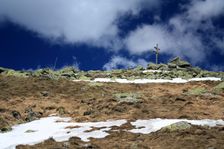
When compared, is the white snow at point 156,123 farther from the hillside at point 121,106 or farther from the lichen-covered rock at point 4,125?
the lichen-covered rock at point 4,125

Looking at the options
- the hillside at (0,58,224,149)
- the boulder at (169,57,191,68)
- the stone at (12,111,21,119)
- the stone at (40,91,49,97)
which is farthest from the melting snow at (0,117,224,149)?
the boulder at (169,57,191,68)

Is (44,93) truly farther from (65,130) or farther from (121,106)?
(65,130)

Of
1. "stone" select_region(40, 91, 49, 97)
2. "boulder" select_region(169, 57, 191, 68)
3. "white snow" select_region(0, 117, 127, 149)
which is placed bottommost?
"white snow" select_region(0, 117, 127, 149)

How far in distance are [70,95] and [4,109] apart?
260 inches

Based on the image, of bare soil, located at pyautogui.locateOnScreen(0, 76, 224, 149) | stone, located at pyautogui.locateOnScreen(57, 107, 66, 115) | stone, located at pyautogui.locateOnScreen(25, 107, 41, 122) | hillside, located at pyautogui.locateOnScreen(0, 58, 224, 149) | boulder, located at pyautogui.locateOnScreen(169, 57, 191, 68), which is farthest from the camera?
boulder, located at pyautogui.locateOnScreen(169, 57, 191, 68)

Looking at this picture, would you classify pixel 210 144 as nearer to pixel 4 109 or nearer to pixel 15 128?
pixel 15 128

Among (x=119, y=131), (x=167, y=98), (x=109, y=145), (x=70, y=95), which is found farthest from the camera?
(x=70, y=95)

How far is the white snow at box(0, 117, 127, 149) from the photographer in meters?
24.4

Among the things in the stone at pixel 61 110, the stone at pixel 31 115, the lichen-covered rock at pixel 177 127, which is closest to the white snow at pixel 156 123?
the lichen-covered rock at pixel 177 127

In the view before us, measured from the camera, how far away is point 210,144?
20.5 meters

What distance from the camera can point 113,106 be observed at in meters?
31.7

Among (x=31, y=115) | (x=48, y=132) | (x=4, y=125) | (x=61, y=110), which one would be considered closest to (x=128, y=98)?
(x=61, y=110)

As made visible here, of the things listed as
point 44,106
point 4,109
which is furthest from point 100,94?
point 4,109

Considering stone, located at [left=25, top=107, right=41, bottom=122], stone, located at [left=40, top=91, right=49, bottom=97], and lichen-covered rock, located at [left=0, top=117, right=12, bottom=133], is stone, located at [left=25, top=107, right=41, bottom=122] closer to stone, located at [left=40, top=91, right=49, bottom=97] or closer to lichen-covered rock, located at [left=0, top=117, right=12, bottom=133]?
lichen-covered rock, located at [left=0, top=117, right=12, bottom=133]
